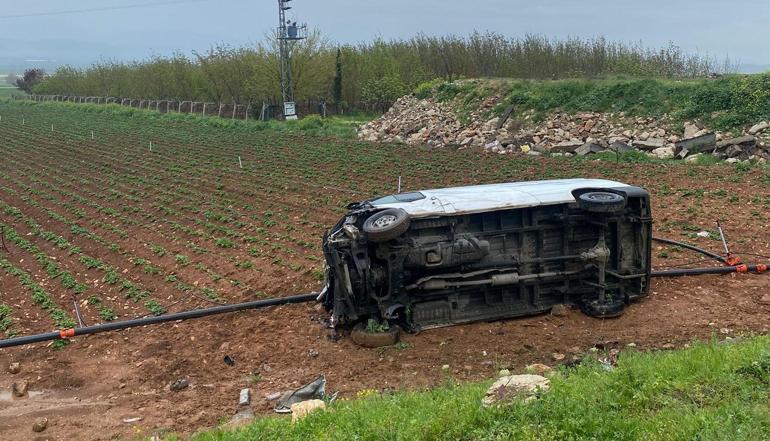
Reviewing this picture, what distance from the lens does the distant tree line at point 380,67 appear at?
35781mm

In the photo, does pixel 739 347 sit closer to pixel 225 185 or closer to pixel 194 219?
pixel 194 219

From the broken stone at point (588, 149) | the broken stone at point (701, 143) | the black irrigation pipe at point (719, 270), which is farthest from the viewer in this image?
the broken stone at point (588, 149)

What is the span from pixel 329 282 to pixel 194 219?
7298mm

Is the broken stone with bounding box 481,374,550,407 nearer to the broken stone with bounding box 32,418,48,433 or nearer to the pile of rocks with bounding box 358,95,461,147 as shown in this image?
the broken stone with bounding box 32,418,48,433

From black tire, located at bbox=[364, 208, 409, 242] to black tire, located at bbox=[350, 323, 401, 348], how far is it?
1.19 meters

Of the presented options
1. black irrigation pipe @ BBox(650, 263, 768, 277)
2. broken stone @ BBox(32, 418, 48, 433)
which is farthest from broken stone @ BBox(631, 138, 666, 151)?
broken stone @ BBox(32, 418, 48, 433)

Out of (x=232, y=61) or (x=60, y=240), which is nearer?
(x=60, y=240)

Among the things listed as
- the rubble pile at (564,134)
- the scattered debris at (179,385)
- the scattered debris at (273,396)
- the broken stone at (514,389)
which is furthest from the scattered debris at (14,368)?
the rubble pile at (564,134)

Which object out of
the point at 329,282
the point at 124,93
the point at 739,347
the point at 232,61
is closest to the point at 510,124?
the point at 329,282

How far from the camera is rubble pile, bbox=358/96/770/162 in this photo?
20.1 meters

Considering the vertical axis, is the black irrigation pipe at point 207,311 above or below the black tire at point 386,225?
below

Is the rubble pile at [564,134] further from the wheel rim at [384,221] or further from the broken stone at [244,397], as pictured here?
the broken stone at [244,397]

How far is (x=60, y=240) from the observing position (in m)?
13.7

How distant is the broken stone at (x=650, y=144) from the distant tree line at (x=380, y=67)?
11.9m
